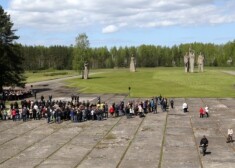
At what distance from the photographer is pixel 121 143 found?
27.0m

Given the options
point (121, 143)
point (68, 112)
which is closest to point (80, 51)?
point (68, 112)

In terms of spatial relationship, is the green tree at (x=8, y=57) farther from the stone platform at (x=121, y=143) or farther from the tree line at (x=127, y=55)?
the tree line at (x=127, y=55)

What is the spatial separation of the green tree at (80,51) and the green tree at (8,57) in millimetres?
28518

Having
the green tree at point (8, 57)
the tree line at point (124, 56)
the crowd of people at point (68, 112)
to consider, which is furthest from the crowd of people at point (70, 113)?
the tree line at point (124, 56)

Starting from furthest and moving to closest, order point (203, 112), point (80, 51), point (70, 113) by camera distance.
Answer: point (80, 51)
point (203, 112)
point (70, 113)

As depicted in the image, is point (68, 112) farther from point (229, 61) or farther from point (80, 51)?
point (229, 61)

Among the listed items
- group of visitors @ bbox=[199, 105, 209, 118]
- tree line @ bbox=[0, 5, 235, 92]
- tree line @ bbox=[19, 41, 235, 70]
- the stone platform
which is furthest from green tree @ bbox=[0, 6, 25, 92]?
tree line @ bbox=[19, 41, 235, 70]

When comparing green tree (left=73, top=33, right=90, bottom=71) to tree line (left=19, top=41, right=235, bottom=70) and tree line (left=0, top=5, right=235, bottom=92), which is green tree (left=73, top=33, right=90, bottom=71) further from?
tree line (left=19, top=41, right=235, bottom=70)

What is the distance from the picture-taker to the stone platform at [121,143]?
74.1ft

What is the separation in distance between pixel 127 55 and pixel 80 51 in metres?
97.5

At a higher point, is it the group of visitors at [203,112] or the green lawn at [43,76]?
the green lawn at [43,76]

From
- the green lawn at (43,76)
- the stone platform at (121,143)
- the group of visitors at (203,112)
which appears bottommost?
the stone platform at (121,143)

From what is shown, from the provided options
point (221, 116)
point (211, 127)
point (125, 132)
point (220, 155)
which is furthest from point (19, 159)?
point (221, 116)

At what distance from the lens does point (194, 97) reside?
53.7 meters
